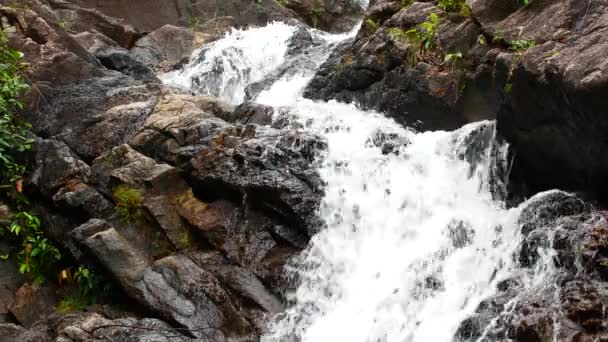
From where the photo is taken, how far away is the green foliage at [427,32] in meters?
10.9

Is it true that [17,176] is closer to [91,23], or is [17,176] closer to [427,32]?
[427,32]

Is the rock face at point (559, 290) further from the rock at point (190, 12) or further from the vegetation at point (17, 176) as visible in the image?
the rock at point (190, 12)

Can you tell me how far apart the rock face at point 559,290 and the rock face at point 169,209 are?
3.20 meters

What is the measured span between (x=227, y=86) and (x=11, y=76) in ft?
21.4

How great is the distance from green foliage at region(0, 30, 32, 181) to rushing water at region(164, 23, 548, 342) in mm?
Answer: 5435

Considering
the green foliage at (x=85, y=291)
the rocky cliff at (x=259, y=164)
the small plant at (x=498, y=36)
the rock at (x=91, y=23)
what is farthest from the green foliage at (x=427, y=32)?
the rock at (x=91, y=23)

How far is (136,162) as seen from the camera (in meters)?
9.73

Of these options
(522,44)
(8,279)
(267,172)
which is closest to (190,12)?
(267,172)

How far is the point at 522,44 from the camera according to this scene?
8281 mm

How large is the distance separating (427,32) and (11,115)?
8711 millimetres

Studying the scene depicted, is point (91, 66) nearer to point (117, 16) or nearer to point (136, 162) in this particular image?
point (136, 162)

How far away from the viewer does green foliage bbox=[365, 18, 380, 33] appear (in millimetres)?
12875

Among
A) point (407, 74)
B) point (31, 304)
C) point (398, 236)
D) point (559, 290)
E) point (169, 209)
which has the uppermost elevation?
point (407, 74)

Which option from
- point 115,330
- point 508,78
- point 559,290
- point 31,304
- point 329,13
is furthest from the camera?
point 329,13
